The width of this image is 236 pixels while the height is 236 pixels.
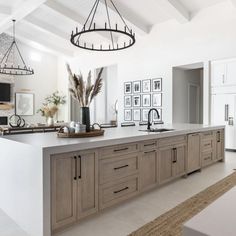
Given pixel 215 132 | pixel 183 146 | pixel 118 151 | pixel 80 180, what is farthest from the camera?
pixel 215 132

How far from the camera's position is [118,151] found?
256 cm

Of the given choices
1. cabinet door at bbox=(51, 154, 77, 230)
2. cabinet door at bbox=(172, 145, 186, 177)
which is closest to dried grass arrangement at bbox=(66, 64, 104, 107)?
cabinet door at bbox=(51, 154, 77, 230)

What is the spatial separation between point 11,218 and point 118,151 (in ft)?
4.33

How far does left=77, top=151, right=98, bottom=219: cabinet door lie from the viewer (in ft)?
7.18

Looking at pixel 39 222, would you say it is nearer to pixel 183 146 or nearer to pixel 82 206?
pixel 82 206

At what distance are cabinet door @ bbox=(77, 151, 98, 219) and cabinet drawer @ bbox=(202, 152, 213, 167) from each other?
2.62m

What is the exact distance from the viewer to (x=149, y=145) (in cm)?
297

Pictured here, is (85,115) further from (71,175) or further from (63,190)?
(63,190)

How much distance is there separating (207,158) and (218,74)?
3.36 metres

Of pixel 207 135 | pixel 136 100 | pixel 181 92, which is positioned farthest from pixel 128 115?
pixel 207 135

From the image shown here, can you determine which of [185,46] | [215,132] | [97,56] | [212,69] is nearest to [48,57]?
[97,56]

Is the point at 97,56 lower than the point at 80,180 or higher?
higher

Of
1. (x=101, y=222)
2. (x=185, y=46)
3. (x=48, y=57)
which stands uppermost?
(x=48, y=57)

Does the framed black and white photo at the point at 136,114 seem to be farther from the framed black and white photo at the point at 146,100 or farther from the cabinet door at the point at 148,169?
the cabinet door at the point at 148,169
